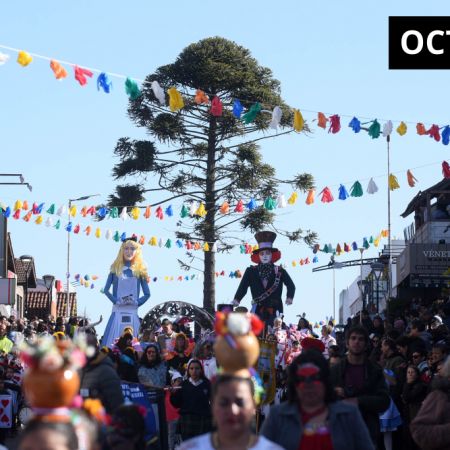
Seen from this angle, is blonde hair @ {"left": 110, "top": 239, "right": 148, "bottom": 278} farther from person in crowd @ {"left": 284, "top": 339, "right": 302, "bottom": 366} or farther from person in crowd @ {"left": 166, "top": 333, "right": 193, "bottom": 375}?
person in crowd @ {"left": 166, "top": 333, "right": 193, "bottom": 375}

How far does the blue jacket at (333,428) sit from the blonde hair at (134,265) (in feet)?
52.2

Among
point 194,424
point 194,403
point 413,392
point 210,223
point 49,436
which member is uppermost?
point 210,223

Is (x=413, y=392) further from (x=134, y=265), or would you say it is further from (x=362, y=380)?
(x=134, y=265)

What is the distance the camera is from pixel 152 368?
631 inches

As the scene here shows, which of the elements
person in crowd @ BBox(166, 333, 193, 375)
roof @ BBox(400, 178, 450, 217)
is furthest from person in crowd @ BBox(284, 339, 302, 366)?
roof @ BBox(400, 178, 450, 217)

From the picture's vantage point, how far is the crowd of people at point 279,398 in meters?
6.68

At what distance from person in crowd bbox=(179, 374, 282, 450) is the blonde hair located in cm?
1681

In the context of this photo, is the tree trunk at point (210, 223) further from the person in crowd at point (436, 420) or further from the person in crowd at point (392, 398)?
the person in crowd at point (436, 420)

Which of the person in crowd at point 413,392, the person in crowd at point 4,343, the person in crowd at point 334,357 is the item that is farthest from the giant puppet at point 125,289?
the person in crowd at point 413,392

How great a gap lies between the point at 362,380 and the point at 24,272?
56.1 meters

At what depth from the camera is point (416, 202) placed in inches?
2311

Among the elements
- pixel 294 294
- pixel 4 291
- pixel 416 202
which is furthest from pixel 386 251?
pixel 294 294

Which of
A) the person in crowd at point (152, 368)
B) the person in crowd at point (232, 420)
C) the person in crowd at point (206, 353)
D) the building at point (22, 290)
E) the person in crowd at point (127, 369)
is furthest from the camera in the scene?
the building at point (22, 290)

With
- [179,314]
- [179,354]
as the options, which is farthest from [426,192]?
[179,354]
